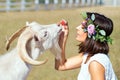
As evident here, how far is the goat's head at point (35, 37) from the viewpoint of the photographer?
532cm

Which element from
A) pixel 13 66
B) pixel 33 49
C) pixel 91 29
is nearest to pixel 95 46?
pixel 91 29

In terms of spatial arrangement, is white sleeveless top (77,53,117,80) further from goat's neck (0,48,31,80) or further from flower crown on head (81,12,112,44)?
goat's neck (0,48,31,80)

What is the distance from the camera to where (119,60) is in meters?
11.1

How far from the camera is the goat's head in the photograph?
532cm

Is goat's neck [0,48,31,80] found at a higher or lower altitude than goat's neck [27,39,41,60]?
lower

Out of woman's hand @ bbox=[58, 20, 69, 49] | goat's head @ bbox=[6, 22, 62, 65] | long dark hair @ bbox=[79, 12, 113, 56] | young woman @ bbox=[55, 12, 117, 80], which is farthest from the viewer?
woman's hand @ bbox=[58, 20, 69, 49]

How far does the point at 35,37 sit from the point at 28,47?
0.45 feet

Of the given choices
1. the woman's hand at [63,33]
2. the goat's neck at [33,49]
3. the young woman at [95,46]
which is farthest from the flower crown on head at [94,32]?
the goat's neck at [33,49]

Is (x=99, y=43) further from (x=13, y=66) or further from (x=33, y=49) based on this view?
(x=13, y=66)

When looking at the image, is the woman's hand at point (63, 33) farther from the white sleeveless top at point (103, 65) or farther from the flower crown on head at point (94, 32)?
the white sleeveless top at point (103, 65)

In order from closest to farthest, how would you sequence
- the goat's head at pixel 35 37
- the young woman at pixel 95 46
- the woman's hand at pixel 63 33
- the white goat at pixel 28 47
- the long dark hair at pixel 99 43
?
the young woman at pixel 95 46
the long dark hair at pixel 99 43
the goat's head at pixel 35 37
the white goat at pixel 28 47
the woman's hand at pixel 63 33

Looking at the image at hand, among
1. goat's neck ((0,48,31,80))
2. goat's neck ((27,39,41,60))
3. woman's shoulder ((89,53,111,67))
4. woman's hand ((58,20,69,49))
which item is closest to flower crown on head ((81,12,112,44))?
woman's shoulder ((89,53,111,67))

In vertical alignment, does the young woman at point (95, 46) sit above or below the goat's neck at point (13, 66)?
above

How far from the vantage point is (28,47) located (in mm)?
5520
